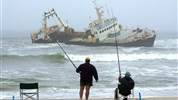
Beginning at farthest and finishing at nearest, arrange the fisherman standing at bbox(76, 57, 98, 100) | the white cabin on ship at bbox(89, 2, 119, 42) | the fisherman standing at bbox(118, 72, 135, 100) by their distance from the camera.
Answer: the white cabin on ship at bbox(89, 2, 119, 42), the fisherman standing at bbox(76, 57, 98, 100), the fisherman standing at bbox(118, 72, 135, 100)

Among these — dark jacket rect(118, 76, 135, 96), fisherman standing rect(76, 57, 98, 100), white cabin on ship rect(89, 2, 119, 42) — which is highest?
white cabin on ship rect(89, 2, 119, 42)

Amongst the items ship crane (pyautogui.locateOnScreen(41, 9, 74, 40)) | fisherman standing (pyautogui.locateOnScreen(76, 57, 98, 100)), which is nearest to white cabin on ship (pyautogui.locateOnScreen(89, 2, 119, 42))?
ship crane (pyautogui.locateOnScreen(41, 9, 74, 40))

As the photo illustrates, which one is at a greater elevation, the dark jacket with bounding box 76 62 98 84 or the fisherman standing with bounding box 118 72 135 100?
the dark jacket with bounding box 76 62 98 84

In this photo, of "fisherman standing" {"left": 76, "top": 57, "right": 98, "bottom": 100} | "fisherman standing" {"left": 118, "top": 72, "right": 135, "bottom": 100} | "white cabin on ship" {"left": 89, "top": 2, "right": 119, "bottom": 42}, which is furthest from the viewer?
"white cabin on ship" {"left": 89, "top": 2, "right": 119, "bottom": 42}

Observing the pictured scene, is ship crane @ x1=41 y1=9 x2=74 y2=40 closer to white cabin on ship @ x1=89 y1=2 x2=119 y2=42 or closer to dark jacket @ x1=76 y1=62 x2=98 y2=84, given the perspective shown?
white cabin on ship @ x1=89 y1=2 x2=119 y2=42

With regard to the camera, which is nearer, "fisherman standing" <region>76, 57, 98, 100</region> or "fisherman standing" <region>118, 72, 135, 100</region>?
"fisherman standing" <region>118, 72, 135, 100</region>

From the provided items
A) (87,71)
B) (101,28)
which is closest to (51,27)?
(101,28)

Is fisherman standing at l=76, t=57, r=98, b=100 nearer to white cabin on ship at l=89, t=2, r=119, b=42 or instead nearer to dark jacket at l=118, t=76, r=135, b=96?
dark jacket at l=118, t=76, r=135, b=96

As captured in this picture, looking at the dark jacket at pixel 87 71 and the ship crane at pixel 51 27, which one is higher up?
the ship crane at pixel 51 27

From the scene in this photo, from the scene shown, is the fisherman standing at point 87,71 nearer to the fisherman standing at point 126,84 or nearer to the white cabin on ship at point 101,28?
the fisherman standing at point 126,84

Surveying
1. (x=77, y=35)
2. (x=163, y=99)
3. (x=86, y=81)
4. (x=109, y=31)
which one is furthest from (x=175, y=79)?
(x=77, y=35)

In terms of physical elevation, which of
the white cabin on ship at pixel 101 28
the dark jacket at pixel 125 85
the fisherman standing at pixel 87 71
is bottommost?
the dark jacket at pixel 125 85

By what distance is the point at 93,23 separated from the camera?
172 ft

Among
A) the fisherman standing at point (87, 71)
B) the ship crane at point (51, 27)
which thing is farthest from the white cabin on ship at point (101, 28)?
the fisherman standing at point (87, 71)
